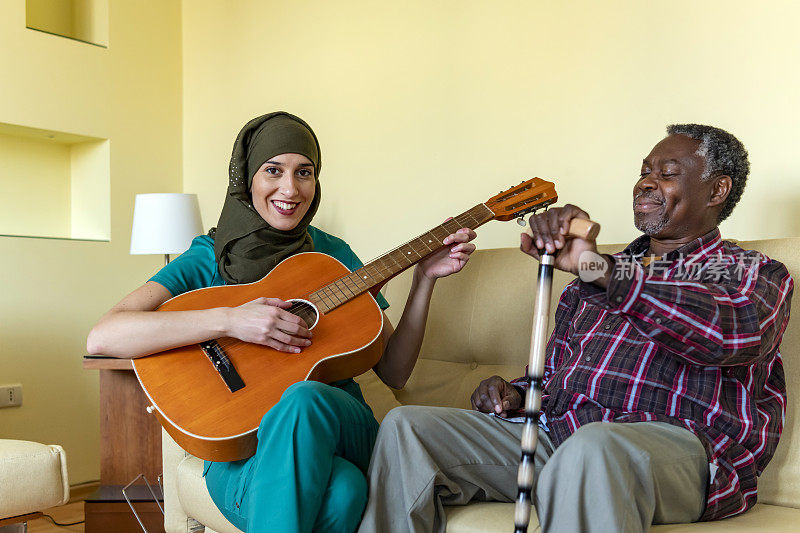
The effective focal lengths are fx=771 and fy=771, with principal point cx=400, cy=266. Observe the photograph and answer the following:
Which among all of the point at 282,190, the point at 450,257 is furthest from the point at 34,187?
the point at 450,257

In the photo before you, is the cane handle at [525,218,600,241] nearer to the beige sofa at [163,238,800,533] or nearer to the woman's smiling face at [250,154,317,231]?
the beige sofa at [163,238,800,533]

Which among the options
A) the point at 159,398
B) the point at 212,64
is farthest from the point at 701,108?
the point at 212,64

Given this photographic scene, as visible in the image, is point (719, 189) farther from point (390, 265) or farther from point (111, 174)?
point (111, 174)

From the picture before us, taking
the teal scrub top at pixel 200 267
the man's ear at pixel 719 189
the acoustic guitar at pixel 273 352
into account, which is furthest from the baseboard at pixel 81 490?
the man's ear at pixel 719 189

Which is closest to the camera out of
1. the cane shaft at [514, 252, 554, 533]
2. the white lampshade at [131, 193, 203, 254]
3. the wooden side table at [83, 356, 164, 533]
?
the cane shaft at [514, 252, 554, 533]

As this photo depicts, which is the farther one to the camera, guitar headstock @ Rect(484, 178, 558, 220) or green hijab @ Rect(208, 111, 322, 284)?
Result: green hijab @ Rect(208, 111, 322, 284)

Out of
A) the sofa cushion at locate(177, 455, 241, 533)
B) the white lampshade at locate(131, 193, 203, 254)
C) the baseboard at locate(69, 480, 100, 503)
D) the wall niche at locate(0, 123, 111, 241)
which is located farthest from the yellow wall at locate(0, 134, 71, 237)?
the sofa cushion at locate(177, 455, 241, 533)

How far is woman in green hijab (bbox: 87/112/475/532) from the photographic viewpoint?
1.38 metres

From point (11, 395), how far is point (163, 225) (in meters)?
0.91

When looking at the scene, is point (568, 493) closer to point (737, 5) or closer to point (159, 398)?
point (159, 398)

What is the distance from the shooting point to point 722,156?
1.62m

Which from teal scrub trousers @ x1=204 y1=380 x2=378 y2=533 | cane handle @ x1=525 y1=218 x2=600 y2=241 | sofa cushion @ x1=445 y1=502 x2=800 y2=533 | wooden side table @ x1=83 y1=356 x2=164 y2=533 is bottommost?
wooden side table @ x1=83 y1=356 x2=164 y2=533

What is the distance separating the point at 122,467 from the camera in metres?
2.45

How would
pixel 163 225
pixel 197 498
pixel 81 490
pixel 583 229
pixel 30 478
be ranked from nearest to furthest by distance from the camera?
pixel 583 229 → pixel 197 498 → pixel 30 478 → pixel 163 225 → pixel 81 490
